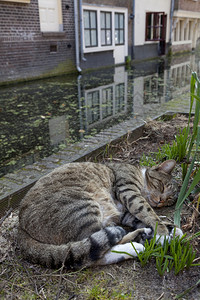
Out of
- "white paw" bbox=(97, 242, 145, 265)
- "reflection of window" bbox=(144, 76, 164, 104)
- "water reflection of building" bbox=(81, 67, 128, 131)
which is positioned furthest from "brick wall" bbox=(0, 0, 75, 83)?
"white paw" bbox=(97, 242, 145, 265)

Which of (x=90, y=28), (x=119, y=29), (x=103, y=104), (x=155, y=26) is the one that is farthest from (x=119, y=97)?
(x=155, y=26)

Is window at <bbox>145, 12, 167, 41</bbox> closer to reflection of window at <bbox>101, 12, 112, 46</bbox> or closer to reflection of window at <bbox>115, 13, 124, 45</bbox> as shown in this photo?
reflection of window at <bbox>115, 13, 124, 45</bbox>

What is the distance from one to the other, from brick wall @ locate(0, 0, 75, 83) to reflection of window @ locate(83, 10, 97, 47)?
1.24 metres

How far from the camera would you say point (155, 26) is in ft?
60.2

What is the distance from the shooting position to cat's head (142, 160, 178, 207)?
2629 millimetres

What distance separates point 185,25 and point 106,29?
11961mm

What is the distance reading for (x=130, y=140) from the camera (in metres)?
4.18

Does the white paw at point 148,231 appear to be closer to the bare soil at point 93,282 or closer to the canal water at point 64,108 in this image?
the bare soil at point 93,282

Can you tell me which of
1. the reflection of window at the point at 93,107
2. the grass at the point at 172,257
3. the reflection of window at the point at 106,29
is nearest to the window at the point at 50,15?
the reflection of window at the point at 106,29

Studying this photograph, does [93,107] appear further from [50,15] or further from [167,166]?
[50,15]

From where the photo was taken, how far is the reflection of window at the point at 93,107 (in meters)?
5.64

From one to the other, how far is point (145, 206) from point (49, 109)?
14.8 ft

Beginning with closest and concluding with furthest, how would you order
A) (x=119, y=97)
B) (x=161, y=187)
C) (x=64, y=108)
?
(x=161, y=187), (x=64, y=108), (x=119, y=97)

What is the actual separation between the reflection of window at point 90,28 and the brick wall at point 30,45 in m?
1.24
